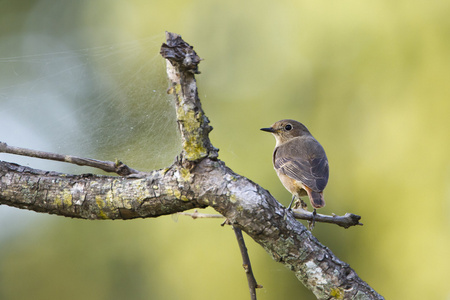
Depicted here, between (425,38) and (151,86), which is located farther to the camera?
(425,38)

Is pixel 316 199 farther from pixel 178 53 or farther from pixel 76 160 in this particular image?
pixel 178 53

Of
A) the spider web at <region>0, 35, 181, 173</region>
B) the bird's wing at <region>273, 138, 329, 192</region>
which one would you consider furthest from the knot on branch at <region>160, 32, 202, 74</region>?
the bird's wing at <region>273, 138, 329, 192</region>

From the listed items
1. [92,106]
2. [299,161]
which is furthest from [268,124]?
[92,106]

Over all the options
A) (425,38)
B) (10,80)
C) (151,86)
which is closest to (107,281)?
(10,80)

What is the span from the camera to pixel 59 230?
504 cm

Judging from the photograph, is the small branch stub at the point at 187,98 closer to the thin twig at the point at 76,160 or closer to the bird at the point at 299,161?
the thin twig at the point at 76,160

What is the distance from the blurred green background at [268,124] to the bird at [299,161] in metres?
0.29

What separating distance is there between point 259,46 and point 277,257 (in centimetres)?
386

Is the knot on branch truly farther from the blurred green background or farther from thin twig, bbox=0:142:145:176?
the blurred green background

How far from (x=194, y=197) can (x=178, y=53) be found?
0.58 metres

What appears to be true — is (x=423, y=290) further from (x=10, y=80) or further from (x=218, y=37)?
(x=10, y=80)

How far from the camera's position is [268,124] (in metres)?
5.04

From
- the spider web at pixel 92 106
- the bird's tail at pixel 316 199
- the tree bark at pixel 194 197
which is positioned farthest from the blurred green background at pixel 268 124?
the tree bark at pixel 194 197

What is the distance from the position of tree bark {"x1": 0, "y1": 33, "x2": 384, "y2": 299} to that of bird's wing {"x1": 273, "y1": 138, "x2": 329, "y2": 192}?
67.8 inches
